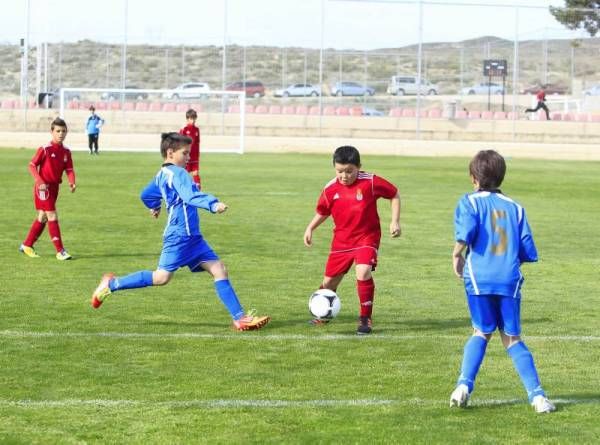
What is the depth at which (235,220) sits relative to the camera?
62.0 feet

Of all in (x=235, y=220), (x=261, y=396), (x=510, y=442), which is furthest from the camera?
(x=235, y=220)

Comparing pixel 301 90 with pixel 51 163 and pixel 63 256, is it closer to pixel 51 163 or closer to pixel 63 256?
pixel 51 163

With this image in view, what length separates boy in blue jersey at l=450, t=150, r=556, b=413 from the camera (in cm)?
660

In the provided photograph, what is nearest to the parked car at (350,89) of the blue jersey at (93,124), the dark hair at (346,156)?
the blue jersey at (93,124)

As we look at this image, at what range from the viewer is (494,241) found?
6.62m

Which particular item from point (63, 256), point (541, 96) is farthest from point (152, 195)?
point (541, 96)

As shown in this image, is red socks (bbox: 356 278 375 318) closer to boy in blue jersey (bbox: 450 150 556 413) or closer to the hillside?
boy in blue jersey (bbox: 450 150 556 413)

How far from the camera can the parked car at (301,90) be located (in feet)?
171

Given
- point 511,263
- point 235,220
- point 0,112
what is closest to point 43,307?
point 511,263

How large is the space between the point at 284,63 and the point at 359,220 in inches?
1705

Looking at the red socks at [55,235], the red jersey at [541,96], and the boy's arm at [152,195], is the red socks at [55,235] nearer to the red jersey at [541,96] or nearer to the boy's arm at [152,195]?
the boy's arm at [152,195]

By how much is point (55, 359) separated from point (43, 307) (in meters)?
2.35

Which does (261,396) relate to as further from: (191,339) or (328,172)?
(328,172)

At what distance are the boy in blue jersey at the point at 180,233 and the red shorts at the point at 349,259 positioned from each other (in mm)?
689
